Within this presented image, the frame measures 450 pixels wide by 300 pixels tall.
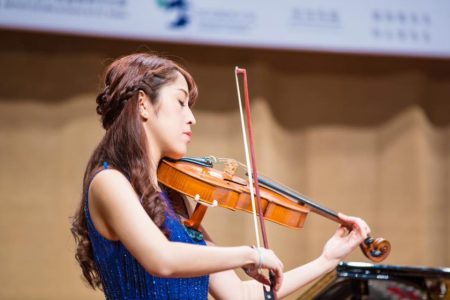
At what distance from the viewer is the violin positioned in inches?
66.1

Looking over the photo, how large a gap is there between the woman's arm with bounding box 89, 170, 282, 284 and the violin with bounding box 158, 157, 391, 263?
200mm

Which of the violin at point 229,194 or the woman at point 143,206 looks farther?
the violin at point 229,194

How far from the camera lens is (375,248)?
1.93 metres

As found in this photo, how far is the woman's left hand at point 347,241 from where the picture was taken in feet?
6.35

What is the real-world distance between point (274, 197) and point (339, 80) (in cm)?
228

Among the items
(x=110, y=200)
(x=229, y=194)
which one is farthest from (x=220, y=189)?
(x=110, y=200)

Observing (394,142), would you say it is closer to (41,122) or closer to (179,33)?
(179,33)

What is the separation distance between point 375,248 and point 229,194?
503mm

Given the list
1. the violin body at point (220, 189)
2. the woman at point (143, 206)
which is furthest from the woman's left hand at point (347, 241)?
the woman at point (143, 206)

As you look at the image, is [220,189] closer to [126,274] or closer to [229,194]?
[229,194]

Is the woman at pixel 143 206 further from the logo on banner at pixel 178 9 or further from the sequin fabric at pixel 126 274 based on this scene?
the logo on banner at pixel 178 9

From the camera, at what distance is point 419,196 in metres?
3.98

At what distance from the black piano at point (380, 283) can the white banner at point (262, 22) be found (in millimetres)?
1690

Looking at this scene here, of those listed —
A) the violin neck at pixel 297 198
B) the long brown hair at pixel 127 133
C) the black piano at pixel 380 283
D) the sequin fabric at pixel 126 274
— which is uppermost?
the long brown hair at pixel 127 133
